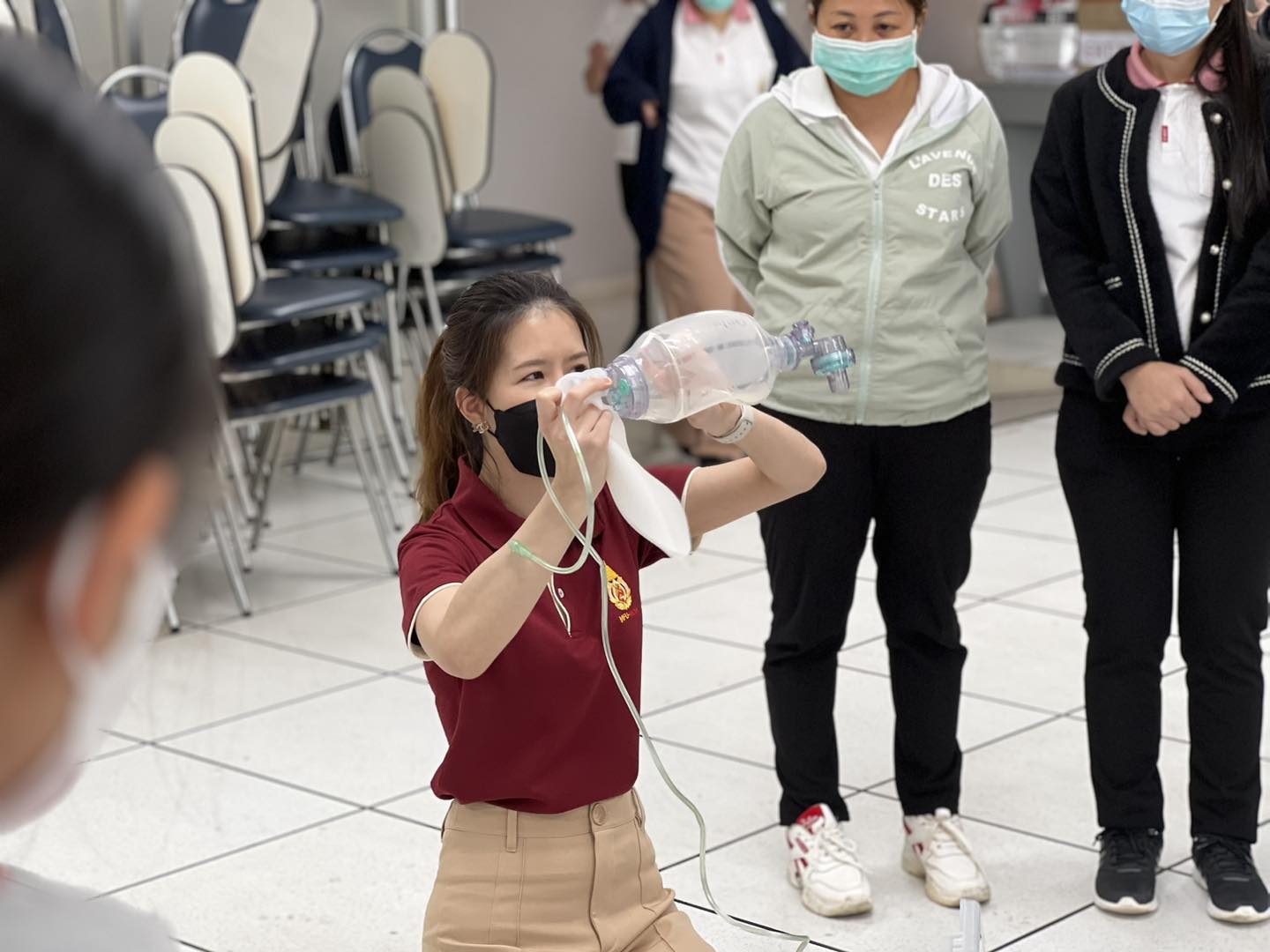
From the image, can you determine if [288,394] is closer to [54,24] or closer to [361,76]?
[54,24]

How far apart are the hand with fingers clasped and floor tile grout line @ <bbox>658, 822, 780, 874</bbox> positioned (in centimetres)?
84

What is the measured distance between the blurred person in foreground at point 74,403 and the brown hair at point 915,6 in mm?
1930

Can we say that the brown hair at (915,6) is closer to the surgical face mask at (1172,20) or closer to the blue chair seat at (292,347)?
the surgical face mask at (1172,20)

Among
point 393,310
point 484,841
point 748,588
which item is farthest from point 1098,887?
point 393,310

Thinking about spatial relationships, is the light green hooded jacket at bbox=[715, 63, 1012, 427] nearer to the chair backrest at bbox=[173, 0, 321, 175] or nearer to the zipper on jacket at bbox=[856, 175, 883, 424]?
the zipper on jacket at bbox=[856, 175, 883, 424]

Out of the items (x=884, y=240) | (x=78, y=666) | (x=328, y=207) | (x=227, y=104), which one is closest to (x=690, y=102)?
(x=328, y=207)

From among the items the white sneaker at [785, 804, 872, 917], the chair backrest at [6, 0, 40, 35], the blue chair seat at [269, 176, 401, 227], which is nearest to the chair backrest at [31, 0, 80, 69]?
the chair backrest at [6, 0, 40, 35]

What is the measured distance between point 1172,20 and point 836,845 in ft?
3.82

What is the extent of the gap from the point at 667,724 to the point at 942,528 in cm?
88

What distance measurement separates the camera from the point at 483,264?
5.04m

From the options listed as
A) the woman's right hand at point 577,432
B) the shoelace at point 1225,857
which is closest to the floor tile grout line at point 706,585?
the shoelace at point 1225,857

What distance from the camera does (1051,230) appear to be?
7.91 feet

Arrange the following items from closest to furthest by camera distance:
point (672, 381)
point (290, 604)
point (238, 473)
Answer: point (672, 381), point (290, 604), point (238, 473)

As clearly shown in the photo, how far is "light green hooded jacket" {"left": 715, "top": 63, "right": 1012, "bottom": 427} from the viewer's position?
2.34 metres
